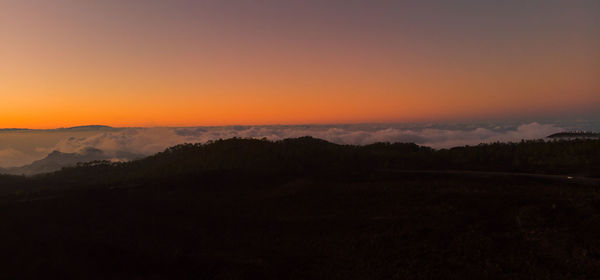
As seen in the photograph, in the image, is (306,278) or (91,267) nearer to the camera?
(306,278)

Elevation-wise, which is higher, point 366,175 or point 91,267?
point 366,175

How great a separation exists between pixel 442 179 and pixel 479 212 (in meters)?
12.6

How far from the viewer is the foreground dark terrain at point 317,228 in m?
16.1

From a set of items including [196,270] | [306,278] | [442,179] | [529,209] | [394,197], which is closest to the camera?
[306,278]

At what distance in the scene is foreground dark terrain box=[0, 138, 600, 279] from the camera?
16.1 metres

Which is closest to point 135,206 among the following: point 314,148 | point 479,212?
point 479,212

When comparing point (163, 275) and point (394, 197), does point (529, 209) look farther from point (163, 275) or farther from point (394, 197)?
point (163, 275)

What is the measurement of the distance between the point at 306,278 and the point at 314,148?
159ft

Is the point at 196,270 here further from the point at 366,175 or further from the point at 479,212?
the point at 366,175

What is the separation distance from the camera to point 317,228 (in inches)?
872

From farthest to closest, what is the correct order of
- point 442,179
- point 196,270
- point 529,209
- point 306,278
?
1. point 442,179
2. point 529,209
3. point 196,270
4. point 306,278

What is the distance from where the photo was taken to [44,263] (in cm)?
1702

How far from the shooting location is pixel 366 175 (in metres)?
38.8

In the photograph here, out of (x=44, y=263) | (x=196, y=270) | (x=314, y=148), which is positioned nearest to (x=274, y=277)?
(x=196, y=270)
